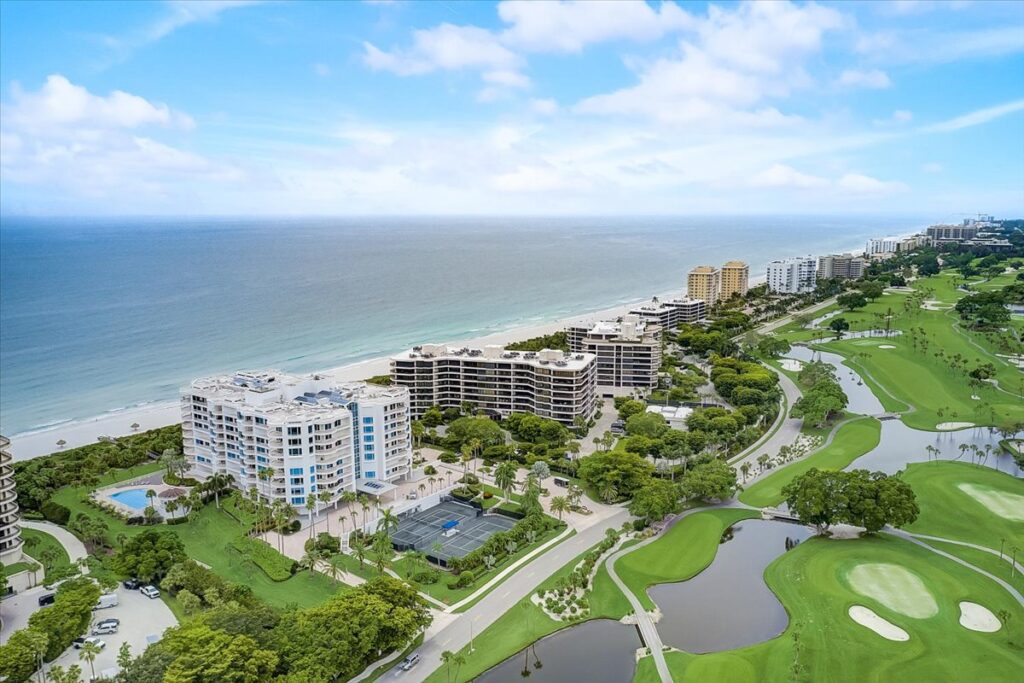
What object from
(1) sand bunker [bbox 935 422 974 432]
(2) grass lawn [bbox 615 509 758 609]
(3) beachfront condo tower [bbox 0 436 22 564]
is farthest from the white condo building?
(3) beachfront condo tower [bbox 0 436 22 564]

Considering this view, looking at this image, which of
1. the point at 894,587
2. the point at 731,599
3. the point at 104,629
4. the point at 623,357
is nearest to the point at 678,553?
the point at 731,599

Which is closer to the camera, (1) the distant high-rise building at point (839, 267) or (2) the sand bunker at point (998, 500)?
(2) the sand bunker at point (998, 500)

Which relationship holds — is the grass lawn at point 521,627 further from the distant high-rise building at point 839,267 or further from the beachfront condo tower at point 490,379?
the distant high-rise building at point 839,267

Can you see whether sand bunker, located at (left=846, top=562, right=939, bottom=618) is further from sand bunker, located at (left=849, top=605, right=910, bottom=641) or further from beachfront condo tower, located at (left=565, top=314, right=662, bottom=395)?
beachfront condo tower, located at (left=565, top=314, right=662, bottom=395)

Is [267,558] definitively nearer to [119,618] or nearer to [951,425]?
[119,618]

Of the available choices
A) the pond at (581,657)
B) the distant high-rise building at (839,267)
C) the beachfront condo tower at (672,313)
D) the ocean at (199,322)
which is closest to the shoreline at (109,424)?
the ocean at (199,322)

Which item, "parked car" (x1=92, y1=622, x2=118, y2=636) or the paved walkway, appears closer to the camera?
"parked car" (x1=92, y1=622, x2=118, y2=636)

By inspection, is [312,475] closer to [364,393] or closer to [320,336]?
[364,393]
